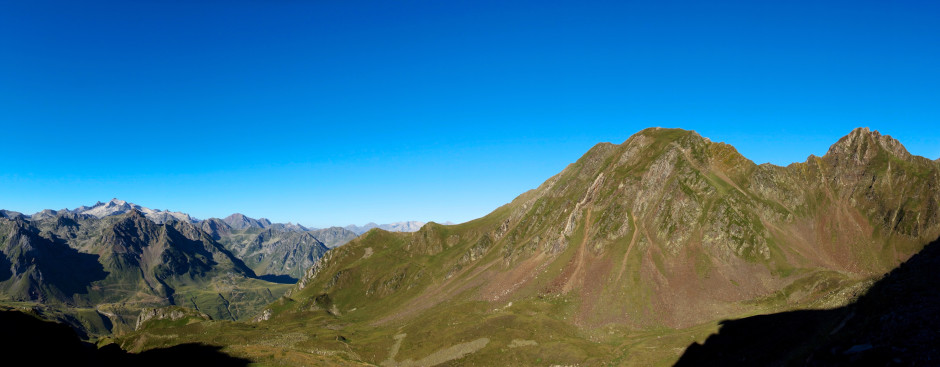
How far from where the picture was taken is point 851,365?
28688mm

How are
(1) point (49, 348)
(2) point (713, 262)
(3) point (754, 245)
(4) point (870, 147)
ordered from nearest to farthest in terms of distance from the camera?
1. (1) point (49, 348)
2. (2) point (713, 262)
3. (3) point (754, 245)
4. (4) point (870, 147)

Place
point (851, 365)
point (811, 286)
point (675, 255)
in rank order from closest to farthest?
point (851, 365) → point (811, 286) → point (675, 255)

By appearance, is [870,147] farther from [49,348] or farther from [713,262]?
[49,348]

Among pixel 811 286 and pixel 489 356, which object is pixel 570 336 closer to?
pixel 489 356

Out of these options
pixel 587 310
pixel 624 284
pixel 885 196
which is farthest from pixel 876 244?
pixel 587 310

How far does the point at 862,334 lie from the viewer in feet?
118

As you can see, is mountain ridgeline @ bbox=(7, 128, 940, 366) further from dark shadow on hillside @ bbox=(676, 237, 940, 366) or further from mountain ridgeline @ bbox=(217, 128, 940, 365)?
dark shadow on hillside @ bbox=(676, 237, 940, 366)

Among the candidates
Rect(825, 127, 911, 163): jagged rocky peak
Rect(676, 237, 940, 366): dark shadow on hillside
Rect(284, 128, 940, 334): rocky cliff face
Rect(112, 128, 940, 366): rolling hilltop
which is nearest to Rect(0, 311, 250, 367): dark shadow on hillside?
Rect(112, 128, 940, 366): rolling hilltop

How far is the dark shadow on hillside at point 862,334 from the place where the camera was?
28.5m

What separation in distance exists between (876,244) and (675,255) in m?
78.4

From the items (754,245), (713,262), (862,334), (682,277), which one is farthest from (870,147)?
(862,334)

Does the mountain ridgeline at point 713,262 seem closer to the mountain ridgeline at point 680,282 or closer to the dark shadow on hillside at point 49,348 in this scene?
the mountain ridgeline at point 680,282

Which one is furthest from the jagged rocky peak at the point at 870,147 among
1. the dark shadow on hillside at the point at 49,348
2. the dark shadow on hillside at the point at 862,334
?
the dark shadow on hillside at the point at 49,348

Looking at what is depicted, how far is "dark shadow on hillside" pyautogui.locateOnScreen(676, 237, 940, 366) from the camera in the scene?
2850 cm
